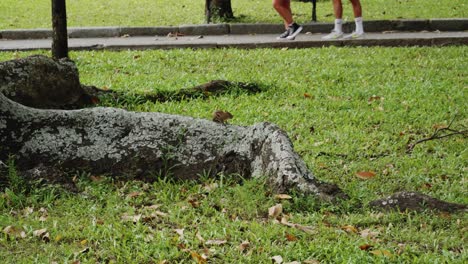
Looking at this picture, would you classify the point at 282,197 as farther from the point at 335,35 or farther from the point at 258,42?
the point at 335,35

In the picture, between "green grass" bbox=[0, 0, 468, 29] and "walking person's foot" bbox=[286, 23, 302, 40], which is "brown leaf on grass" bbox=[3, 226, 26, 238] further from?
"green grass" bbox=[0, 0, 468, 29]

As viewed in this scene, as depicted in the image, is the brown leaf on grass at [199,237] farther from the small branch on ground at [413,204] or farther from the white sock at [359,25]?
the white sock at [359,25]

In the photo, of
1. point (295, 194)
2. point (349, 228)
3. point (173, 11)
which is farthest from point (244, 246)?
point (173, 11)

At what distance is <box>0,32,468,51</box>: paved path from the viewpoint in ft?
38.5

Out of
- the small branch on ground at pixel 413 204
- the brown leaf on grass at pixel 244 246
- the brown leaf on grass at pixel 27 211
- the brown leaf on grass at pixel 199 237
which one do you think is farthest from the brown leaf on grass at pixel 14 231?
the small branch on ground at pixel 413 204

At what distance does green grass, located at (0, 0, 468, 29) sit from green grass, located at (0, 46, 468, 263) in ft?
15.2

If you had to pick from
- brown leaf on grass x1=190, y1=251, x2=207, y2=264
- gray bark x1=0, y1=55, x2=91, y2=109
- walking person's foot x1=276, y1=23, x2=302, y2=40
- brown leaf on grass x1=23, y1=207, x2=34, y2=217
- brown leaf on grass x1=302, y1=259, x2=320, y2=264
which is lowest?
brown leaf on grass x1=302, y1=259, x2=320, y2=264

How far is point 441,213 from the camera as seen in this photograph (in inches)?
182

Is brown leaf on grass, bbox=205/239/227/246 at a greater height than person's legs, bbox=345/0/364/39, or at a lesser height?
lesser

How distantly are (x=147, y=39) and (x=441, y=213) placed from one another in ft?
29.7

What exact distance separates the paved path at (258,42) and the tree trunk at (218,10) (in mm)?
1594

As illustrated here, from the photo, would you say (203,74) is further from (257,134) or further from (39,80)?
(257,134)

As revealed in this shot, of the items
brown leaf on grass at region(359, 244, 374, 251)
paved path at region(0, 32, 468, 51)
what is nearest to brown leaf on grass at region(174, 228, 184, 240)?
brown leaf on grass at region(359, 244, 374, 251)

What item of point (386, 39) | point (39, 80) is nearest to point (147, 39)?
point (386, 39)
